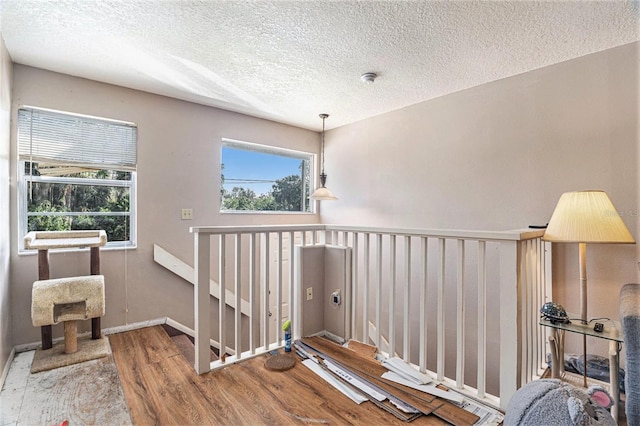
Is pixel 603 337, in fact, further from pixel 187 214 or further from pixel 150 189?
pixel 150 189

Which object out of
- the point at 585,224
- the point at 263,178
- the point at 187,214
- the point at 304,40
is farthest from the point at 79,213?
the point at 585,224

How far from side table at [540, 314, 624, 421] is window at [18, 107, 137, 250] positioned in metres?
3.54

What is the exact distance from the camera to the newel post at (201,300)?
2.02m

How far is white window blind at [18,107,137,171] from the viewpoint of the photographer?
2613mm

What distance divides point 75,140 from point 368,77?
2.75 m

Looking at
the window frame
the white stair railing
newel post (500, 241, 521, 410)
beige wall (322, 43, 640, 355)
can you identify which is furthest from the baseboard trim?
newel post (500, 241, 521, 410)

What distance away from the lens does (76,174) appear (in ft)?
9.34

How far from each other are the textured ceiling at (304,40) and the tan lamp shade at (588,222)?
1.19 m

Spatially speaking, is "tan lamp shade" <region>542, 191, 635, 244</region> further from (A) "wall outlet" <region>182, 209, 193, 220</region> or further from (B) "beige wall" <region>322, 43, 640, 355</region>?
(A) "wall outlet" <region>182, 209, 193, 220</region>

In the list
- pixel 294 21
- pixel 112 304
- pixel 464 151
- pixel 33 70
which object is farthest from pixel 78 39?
pixel 464 151

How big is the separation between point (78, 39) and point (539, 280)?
3.66 m

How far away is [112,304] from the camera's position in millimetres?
2945

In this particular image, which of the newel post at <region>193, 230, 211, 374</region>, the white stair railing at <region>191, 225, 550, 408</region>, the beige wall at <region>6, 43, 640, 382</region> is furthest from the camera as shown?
the beige wall at <region>6, 43, 640, 382</region>

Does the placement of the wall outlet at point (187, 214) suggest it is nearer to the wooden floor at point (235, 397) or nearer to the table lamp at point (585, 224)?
the wooden floor at point (235, 397)
